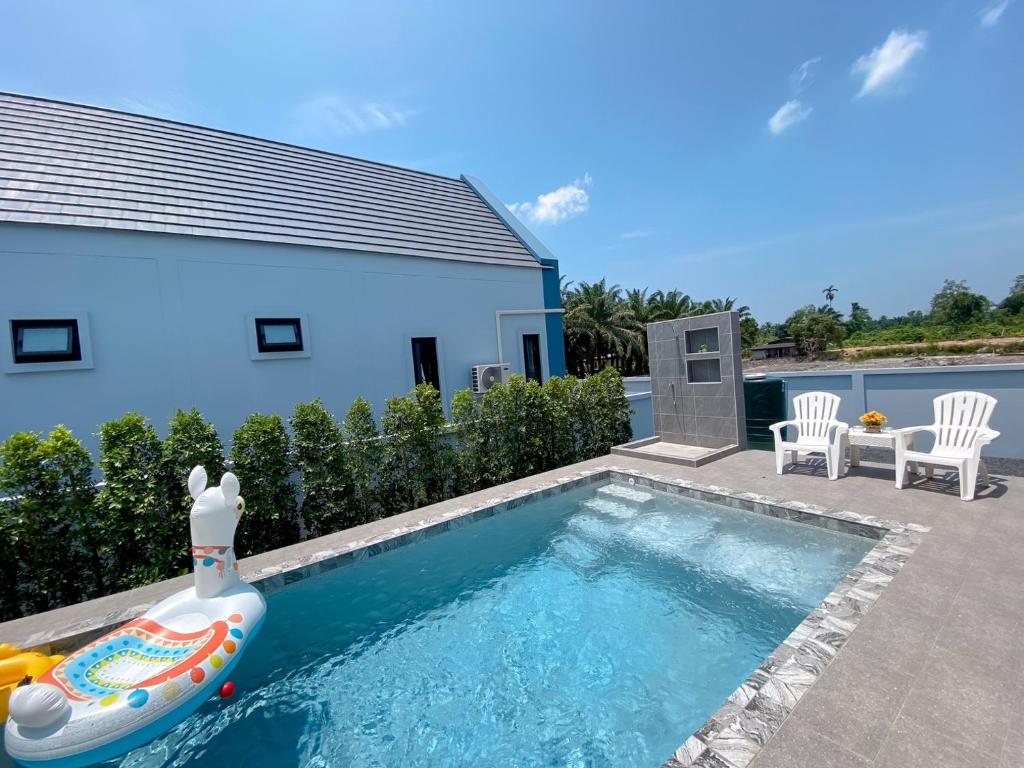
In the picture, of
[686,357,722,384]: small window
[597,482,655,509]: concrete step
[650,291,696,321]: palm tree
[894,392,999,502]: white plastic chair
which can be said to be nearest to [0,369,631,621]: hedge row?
[597,482,655,509]: concrete step

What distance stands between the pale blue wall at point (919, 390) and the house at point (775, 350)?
4071 cm

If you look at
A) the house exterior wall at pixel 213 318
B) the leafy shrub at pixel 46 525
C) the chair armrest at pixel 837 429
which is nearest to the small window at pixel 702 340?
the chair armrest at pixel 837 429

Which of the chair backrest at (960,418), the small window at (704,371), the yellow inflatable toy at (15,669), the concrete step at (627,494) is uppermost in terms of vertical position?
the small window at (704,371)

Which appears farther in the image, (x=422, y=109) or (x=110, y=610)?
(x=422, y=109)

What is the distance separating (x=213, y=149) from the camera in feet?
31.6

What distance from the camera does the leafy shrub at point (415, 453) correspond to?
7160 millimetres

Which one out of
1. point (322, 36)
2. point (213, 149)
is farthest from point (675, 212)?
point (213, 149)

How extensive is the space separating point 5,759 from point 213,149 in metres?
10.8

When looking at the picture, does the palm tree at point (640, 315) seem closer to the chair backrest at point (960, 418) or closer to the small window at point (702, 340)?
the small window at point (702, 340)

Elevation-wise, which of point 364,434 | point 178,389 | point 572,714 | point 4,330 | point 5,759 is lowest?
point 572,714

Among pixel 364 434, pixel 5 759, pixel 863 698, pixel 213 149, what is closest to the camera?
pixel 863 698

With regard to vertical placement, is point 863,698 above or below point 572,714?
above

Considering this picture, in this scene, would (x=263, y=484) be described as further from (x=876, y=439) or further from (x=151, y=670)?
(x=876, y=439)

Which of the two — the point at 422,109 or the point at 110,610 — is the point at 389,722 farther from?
the point at 422,109
